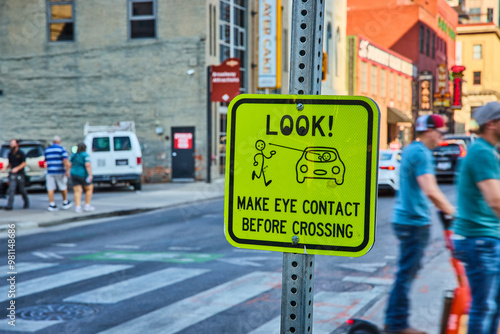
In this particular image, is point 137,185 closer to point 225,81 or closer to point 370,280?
point 225,81

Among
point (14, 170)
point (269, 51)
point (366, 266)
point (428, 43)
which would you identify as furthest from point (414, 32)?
point (366, 266)

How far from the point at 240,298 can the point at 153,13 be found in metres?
22.7

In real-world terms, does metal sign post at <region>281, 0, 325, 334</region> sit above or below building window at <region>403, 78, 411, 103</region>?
below

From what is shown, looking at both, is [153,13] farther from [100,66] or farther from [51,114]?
[51,114]

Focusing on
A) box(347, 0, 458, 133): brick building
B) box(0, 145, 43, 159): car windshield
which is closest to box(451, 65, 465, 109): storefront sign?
box(347, 0, 458, 133): brick building

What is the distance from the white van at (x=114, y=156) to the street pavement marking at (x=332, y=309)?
15811 mm

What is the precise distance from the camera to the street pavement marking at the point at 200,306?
6.03 meters

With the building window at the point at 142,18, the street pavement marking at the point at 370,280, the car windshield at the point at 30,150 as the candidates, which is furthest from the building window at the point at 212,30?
the street pavement marking at the point at 370,280

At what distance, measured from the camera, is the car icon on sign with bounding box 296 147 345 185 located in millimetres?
2207

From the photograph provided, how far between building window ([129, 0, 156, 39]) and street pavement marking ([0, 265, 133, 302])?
2057 centimetres

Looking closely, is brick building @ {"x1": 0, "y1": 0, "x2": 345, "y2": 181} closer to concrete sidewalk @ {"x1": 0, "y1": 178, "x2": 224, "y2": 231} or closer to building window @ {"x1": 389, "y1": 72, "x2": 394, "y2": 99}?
concrete sidewalk @ {"x1": 0, "y1": 178, "x2": 224, "y2": 231}

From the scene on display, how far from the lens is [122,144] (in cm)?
2252

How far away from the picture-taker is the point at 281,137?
7.37 feet

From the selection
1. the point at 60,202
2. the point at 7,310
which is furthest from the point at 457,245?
the point at 60,202
